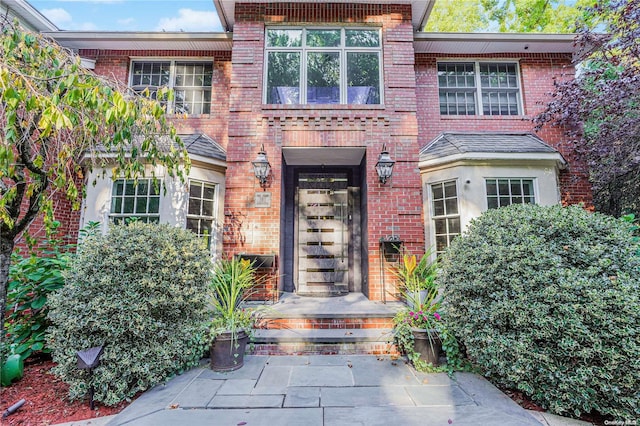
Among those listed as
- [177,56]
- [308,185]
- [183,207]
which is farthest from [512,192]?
[177,56]

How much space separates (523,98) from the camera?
6.77m

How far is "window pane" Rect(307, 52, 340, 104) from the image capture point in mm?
5754

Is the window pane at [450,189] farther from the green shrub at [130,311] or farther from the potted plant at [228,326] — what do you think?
the green shrub at [130,311]

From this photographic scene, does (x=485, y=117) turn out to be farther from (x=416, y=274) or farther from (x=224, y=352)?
(x=224, y=352)

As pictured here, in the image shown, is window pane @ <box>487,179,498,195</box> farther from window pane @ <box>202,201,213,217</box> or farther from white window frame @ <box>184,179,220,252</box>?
window pane @ <box>202,201,213,217</box>

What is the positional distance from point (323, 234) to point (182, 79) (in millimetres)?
4896

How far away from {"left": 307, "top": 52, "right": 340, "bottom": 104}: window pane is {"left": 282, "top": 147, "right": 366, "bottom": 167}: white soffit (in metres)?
0.98

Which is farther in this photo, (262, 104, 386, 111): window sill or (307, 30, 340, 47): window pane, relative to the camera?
(307, 30, 340, 47): window pane

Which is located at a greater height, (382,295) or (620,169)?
(620,169)

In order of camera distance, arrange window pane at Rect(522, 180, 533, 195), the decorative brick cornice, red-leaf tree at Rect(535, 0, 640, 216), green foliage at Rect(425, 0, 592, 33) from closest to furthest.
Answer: red-leaf tree at Rect(535, 0, 640, 216)
window pane at Rect(522, 180, 533, 195)
the decorative brick cornice
green foliage at Rect(425, 0, 592, 33)

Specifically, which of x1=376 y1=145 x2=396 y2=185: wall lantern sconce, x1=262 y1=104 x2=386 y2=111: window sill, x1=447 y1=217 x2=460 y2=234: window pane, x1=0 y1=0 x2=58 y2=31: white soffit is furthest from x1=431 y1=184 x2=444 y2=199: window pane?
x1=0 y1=0 x2=58 y2=31: white soffit

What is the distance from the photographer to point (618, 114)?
18.3ft

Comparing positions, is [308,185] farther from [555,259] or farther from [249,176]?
[555,259]

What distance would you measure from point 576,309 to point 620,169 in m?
5.42
